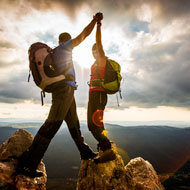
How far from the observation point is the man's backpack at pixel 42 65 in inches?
125

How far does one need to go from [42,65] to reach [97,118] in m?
2.08

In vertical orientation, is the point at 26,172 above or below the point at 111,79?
below

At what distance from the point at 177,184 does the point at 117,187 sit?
235 meters

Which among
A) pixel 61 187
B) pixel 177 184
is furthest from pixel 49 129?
pixel 177 184

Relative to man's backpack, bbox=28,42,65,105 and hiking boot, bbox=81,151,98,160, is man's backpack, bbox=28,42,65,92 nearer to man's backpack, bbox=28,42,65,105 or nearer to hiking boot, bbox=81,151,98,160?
man's backpack, bbox=28,42,65,105

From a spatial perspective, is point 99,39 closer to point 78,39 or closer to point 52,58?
point 78,39

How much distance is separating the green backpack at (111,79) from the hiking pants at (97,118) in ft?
0.86

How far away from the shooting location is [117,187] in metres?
4.14

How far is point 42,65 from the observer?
3.20m

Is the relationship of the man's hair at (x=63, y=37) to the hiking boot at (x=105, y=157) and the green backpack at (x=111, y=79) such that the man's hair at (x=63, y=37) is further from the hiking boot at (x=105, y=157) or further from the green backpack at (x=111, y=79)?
the hiking boot at (x=105, y=157)

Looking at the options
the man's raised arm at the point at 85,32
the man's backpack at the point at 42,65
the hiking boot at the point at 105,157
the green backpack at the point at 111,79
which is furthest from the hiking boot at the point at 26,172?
the man's raised arm at the point at 85,32

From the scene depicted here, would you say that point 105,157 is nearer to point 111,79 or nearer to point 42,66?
point 111,79

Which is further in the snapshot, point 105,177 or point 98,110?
point 105,177

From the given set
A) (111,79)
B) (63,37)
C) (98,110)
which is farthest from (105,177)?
(63,37)
